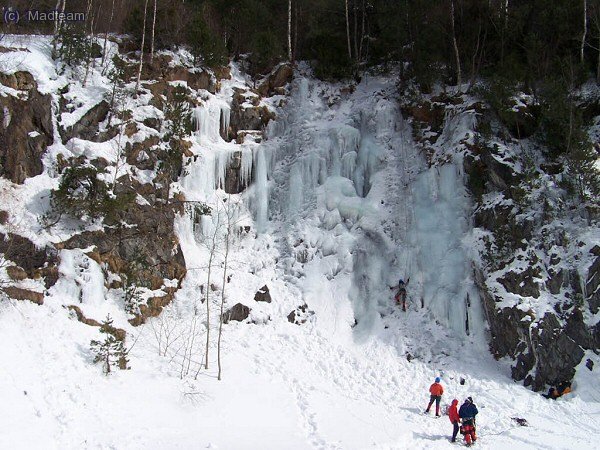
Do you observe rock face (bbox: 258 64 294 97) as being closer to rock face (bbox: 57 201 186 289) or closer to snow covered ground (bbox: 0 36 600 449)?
snow covered ground (bbox: 0 36 600 449)

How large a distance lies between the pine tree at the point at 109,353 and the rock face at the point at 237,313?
13.3ft

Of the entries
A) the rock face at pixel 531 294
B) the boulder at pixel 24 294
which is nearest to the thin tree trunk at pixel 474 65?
the rock face at pixel 531 294

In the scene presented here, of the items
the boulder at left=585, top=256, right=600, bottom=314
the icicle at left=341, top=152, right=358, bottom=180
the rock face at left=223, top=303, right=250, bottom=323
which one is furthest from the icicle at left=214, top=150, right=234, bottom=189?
the boulder at left=585, top=256, right=600, bottom=314

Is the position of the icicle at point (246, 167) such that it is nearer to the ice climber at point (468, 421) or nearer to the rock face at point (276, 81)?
the rock face at point (276, 81)

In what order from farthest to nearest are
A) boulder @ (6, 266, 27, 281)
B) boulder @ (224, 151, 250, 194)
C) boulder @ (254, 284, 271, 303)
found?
boulder @ (224, 151, 250, 194), boulder @ (254, 284, 271, 303), boulder @ (6, 266, 27, 281)

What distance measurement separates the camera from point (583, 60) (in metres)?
19.0

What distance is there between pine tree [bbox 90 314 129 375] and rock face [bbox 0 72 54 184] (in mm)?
6565

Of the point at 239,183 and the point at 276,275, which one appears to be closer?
the point at 276,275

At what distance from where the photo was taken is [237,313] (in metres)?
15.7

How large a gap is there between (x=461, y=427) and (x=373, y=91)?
673 inches

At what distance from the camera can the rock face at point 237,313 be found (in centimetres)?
1554

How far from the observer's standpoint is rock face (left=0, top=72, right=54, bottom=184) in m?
14.7

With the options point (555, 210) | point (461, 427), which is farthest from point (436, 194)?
point (461, 427)

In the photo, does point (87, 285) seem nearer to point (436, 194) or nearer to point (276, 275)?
point (276, 275)
